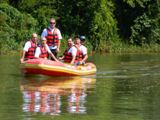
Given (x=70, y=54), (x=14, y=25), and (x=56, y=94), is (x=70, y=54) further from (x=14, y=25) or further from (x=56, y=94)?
(x=14, y=25)

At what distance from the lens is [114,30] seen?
35969 mm

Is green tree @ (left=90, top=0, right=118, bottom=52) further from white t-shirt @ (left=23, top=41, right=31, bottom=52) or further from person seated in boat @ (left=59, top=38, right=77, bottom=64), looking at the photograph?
white t-shirt @ (left=23, top=41, right=31, bottom=52)

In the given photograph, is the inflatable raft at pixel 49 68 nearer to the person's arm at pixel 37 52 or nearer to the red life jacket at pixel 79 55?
the person's arm at pixel 37 52

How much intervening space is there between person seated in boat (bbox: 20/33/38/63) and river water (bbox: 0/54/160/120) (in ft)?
1.80

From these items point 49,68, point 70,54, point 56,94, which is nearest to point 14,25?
point 70,54

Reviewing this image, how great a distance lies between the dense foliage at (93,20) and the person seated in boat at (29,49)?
13393 millimetres

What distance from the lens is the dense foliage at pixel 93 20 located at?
31625 millimetres

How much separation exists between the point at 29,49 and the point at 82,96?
5.12 m

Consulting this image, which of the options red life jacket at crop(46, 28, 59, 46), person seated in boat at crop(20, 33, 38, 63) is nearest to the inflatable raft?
person seated in boat at crop(20, 33, 38, 63)

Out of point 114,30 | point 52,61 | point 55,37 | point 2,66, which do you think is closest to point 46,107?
point 52,61

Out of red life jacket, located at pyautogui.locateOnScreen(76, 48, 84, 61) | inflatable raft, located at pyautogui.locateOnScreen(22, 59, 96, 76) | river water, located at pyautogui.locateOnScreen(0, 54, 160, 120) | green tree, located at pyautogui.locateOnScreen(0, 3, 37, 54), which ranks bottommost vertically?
Answer: river water, located at pyautogui.locateOnScreen(0, 54, 160, 120)

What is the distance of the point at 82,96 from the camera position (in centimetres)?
1209

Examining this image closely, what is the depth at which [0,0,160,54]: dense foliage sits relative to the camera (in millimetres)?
31625

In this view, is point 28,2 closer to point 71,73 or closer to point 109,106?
point 71,73
